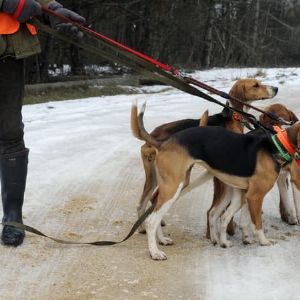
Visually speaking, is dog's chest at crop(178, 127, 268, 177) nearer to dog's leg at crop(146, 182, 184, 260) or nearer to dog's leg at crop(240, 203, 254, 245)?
dog's leg at crop(146, 182, 184, 260)

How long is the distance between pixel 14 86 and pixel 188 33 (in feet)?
90.7

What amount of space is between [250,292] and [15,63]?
8.28ft

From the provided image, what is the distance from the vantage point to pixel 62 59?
26281 mm

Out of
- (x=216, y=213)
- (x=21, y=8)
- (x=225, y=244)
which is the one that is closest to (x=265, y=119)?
(x=216, y=213)

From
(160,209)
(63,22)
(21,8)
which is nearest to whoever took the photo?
(21,8)

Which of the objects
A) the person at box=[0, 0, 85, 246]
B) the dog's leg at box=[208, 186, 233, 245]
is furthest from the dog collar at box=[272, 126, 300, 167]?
the person at box=[0, 0, 85, 246]

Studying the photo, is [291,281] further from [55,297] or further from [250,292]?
[55,297]

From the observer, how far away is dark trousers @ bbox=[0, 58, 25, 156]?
4.56m

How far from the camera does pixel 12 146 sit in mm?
4734

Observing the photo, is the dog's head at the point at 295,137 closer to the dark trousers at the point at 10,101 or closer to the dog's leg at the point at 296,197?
the dog's leg at the point at 296,197

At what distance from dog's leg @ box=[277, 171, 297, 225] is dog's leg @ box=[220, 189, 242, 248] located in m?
0.70

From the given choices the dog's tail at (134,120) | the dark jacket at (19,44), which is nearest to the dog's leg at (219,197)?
the dog's tail at (134,120)

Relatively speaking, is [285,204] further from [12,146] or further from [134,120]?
[12,146]

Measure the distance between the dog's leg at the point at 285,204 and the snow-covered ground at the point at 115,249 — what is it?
0.09 metres
